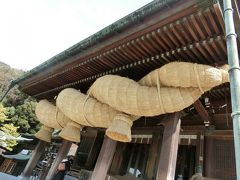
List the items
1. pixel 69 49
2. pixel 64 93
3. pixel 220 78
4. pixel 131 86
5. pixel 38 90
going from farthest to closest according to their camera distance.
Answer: pixel 38 90
pixel 69 49
pixel 64 93
pixel 131 86
pixel 220 78

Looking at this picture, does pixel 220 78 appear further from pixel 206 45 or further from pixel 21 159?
pixel 21 159

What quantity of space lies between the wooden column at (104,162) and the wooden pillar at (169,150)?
1.09 metres

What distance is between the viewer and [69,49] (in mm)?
5211

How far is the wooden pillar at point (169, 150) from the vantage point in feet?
11.7

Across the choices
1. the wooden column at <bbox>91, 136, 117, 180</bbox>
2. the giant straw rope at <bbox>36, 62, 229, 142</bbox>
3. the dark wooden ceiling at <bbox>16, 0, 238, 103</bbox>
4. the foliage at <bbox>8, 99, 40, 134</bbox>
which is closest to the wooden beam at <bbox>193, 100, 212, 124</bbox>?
the dark wooden ceiling at <bbox>16, 0, 238, 103</bbox>

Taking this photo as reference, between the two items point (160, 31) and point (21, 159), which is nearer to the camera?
point (160, 31)

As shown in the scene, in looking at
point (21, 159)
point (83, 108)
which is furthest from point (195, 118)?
point (21, 159)

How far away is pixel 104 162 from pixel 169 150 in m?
1.33

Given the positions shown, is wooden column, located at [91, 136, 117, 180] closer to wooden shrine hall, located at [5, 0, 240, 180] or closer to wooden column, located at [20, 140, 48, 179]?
wooden shrine hall, located at [5, 0, 240, 180]

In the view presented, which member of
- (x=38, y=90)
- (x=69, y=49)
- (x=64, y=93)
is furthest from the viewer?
(x=38, y=90)

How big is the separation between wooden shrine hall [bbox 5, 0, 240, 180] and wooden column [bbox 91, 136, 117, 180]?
Result: 0.02 metres

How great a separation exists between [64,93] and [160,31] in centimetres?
256

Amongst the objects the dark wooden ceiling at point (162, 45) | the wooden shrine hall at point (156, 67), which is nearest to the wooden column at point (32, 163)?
the wooden shrine hall at point (156, 67)

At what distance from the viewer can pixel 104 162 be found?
429 centimetres
